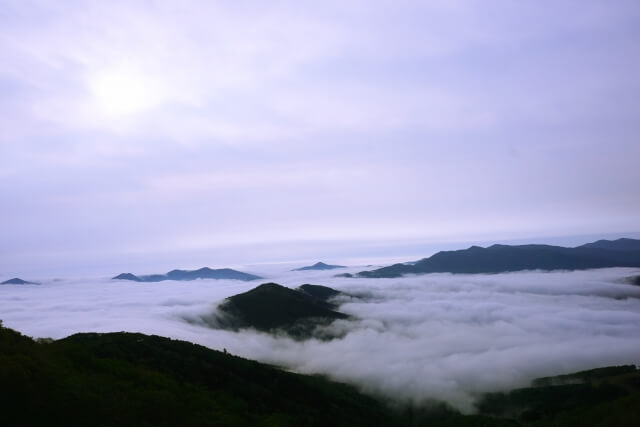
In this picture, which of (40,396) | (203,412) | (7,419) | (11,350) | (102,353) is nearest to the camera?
(7,419)

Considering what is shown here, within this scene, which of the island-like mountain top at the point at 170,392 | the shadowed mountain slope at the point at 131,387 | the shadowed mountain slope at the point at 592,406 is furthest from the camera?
the shadowed mountain slope at the point at 592,406

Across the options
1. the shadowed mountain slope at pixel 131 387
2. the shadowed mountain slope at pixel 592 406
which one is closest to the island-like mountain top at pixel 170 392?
the shadowed mountain slope at pixel 131 387

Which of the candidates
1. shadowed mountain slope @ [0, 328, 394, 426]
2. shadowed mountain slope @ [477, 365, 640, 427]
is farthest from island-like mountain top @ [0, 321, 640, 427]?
shadowed mountain slope @ [477, 365, 640, 427]

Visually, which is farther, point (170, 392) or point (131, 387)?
point (170, 392)

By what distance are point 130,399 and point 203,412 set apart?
13.3 metres

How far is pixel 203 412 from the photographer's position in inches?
2921

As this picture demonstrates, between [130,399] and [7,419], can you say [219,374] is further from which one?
[7,419]

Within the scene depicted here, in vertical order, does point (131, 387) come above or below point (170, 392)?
above

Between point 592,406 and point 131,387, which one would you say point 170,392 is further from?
point 592,406

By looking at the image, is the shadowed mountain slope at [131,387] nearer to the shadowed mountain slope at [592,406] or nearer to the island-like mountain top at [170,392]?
the island-like mountain top at [170,392]

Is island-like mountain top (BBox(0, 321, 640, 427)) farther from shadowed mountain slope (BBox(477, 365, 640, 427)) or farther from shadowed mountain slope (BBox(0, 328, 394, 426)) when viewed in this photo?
shadowed mountain slope (BBox(477, 365, 640, 427))

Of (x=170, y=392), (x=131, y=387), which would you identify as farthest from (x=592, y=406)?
(x=131, y=387)

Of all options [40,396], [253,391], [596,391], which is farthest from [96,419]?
[596,391]

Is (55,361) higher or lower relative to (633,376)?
higher
